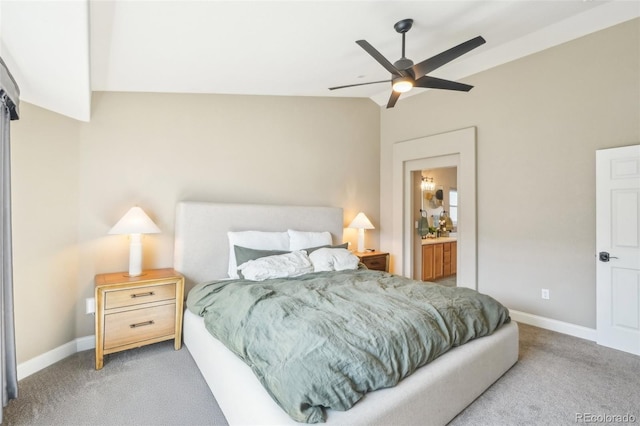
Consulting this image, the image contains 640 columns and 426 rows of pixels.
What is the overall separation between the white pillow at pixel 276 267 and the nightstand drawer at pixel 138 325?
0.76m

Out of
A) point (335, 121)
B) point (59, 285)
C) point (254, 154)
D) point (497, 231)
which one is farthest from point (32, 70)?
point (497, 231)

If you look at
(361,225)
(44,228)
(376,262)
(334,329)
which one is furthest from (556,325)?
(44,228)

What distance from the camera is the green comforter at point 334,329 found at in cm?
138

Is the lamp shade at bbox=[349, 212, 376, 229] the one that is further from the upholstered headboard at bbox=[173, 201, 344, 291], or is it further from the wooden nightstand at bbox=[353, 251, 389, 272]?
the upholstered headboard at bbox=[173, 201, 344, 291]

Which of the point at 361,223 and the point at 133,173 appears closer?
the point at 133,173

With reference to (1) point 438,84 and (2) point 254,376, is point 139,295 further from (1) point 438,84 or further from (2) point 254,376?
(1) point 438,84

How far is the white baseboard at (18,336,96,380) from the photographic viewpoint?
7.81 ft

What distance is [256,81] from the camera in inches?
135

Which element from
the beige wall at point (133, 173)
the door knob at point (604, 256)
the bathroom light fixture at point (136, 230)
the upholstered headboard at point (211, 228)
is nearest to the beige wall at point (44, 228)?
the beige wall at point (133, 173)

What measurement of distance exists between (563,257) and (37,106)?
5276 millimetres

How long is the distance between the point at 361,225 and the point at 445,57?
257 cm

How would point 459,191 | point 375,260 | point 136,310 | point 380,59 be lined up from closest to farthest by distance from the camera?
point 380,59 < point 136,310 < point 459,191 < point 375,260

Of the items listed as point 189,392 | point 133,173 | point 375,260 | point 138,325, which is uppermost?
point 133,173

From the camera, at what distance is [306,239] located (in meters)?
3.71
